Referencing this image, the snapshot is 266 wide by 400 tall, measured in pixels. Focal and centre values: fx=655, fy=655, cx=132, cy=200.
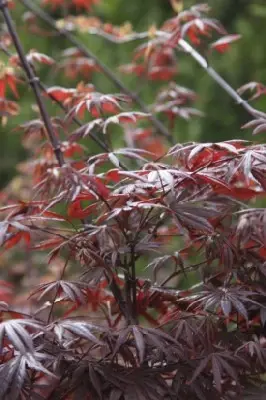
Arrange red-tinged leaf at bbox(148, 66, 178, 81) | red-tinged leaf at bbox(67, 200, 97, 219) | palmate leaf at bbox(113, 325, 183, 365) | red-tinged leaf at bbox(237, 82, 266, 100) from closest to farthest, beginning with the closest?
1. palmate leaf at bbox(113, 325, 183, 365)
2. red-tinged leaf at bbox(67, 200, 97, 219)
3. red-tinged leaf at bbox(237, 82, 266, 100)
4. red-tinged leaf at bbox(148, 66, 178, 81)

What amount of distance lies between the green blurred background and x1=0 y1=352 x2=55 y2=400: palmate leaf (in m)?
2.30

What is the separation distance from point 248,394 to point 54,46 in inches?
121

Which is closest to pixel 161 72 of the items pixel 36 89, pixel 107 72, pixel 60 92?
pixel 107 72

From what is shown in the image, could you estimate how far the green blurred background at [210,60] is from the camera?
124 inches

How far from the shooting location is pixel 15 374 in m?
0.89

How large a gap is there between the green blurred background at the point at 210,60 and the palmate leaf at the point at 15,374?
230cm

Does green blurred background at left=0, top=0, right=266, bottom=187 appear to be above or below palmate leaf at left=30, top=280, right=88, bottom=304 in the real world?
below

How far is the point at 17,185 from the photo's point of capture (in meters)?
2.53

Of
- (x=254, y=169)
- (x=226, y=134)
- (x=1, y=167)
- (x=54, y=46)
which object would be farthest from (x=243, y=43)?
(x=254, y=169)

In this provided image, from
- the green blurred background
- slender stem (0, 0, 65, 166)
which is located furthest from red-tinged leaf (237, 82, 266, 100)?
the green blurred background

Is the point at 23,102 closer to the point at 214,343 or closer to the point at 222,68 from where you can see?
the point at 222,68

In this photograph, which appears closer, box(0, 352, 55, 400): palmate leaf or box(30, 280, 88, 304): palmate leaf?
box(0, 352, 55, 400): palmate leaf

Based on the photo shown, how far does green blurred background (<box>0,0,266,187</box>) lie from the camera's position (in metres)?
3.16

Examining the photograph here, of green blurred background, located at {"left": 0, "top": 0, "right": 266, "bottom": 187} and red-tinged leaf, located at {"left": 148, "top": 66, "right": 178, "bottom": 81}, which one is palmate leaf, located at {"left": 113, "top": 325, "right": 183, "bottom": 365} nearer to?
red-tinged leaf, located at {"left": 148, "top": 66, "right": 178, "bottom": 81}
